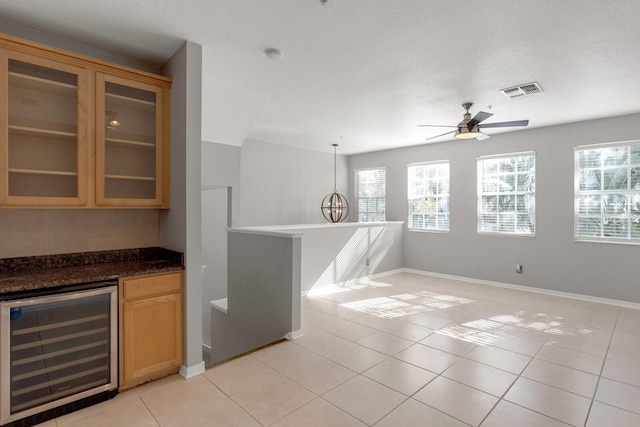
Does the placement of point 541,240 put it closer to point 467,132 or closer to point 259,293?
point 467,132

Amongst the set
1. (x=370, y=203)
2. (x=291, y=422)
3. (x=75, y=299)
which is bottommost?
(x=291, y=422)

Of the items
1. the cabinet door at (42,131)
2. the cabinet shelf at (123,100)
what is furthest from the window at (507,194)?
the cabinet door at (42,131)

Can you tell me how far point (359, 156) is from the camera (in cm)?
805

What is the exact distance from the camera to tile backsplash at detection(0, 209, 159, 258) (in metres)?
2.46

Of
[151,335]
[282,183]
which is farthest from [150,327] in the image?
[282,183]

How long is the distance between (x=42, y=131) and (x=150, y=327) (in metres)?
1.62

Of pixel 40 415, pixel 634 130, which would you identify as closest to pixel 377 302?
pixel 40 415

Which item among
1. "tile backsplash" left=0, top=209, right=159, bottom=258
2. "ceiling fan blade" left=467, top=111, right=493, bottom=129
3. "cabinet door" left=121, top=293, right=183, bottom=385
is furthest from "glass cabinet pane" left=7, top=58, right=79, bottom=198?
"ceiling fan blade" left=467, top=111, right=493, bottom=129

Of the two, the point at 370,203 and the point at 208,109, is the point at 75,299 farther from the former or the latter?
the point at 370,203

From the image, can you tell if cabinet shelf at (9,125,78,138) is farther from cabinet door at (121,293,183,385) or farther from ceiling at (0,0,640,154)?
cabinet door at (121,293,183,385)

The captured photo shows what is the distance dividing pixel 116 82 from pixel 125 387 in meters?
2.34

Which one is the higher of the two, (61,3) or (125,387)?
(61,3)

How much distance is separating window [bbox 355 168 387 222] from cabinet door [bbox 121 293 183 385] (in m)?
5.68

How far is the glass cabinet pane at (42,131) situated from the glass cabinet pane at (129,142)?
22 cm
